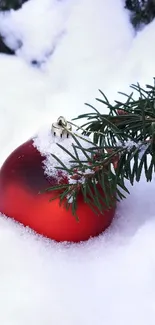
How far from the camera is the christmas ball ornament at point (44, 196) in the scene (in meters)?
0.59

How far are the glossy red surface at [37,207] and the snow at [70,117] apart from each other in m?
0.01

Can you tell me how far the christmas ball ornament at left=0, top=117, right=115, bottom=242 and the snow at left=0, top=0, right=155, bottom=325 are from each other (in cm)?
1

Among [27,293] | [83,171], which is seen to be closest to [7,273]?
[27,293]

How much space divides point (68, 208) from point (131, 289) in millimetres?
108

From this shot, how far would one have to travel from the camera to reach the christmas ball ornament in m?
0.59

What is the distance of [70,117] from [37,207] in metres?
0.23

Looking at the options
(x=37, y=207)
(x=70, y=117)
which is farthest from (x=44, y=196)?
(x=70, y=117)

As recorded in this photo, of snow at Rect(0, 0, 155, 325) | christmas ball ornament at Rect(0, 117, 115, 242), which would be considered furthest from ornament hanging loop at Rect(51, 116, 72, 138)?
snow at Rect(0, 0, 155, 325)

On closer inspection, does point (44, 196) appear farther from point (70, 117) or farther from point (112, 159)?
point (70, 117)

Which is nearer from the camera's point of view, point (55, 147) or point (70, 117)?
point (55, 147)

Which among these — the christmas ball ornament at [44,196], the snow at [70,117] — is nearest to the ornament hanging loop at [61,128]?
the christmas ball ornament at [44,196]

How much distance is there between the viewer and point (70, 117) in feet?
2.60

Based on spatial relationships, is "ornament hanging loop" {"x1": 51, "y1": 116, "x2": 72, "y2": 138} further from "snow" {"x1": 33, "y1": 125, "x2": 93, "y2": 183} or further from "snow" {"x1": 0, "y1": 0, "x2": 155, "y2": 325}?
"snow" {"x1": 0, "y1": 0, "x2": 155, "y2": 325}

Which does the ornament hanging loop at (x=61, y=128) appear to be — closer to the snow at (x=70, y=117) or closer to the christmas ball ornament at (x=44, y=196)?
the christmas ball ornament at (x=44, y=196)
